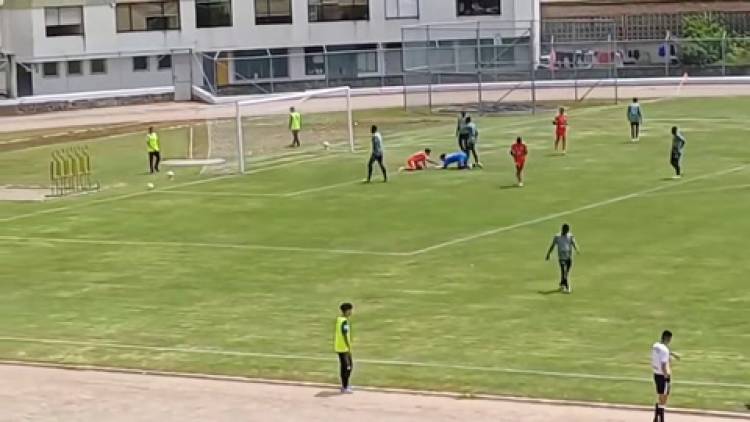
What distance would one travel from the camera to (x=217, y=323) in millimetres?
28562

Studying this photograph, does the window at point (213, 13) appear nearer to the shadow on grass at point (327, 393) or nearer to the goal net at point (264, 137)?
the goal net at point (264, 137)

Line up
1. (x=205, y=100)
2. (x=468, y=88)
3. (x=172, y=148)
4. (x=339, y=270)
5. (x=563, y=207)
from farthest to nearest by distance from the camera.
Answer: (x=205, y=100)
(x=468, y=88)
(x=172, y=148)
(x=563, y=207)
(x=339, y=270)

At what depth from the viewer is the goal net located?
5331cm

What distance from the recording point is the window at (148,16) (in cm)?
8412

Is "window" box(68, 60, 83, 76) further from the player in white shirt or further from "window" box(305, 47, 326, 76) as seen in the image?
the player in white shirt

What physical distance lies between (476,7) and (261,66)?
42.8 ft

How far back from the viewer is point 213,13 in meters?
86.2

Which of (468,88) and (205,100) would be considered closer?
(468,88)

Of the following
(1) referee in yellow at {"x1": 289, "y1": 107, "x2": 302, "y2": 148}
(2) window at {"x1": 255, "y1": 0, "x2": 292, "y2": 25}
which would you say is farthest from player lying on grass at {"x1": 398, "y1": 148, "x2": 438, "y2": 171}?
(2) window at {"x1": 255, "y1": 0, "x2": 292, "y2": 25}

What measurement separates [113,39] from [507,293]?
5704 cm

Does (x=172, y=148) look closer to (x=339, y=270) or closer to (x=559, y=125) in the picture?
(x=559, y=125)

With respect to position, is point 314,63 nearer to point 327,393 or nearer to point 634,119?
point 634,119

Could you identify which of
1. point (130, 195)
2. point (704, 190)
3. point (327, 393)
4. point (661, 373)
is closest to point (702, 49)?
point (704, 190)

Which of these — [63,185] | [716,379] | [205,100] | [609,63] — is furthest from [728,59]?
[716,379]
